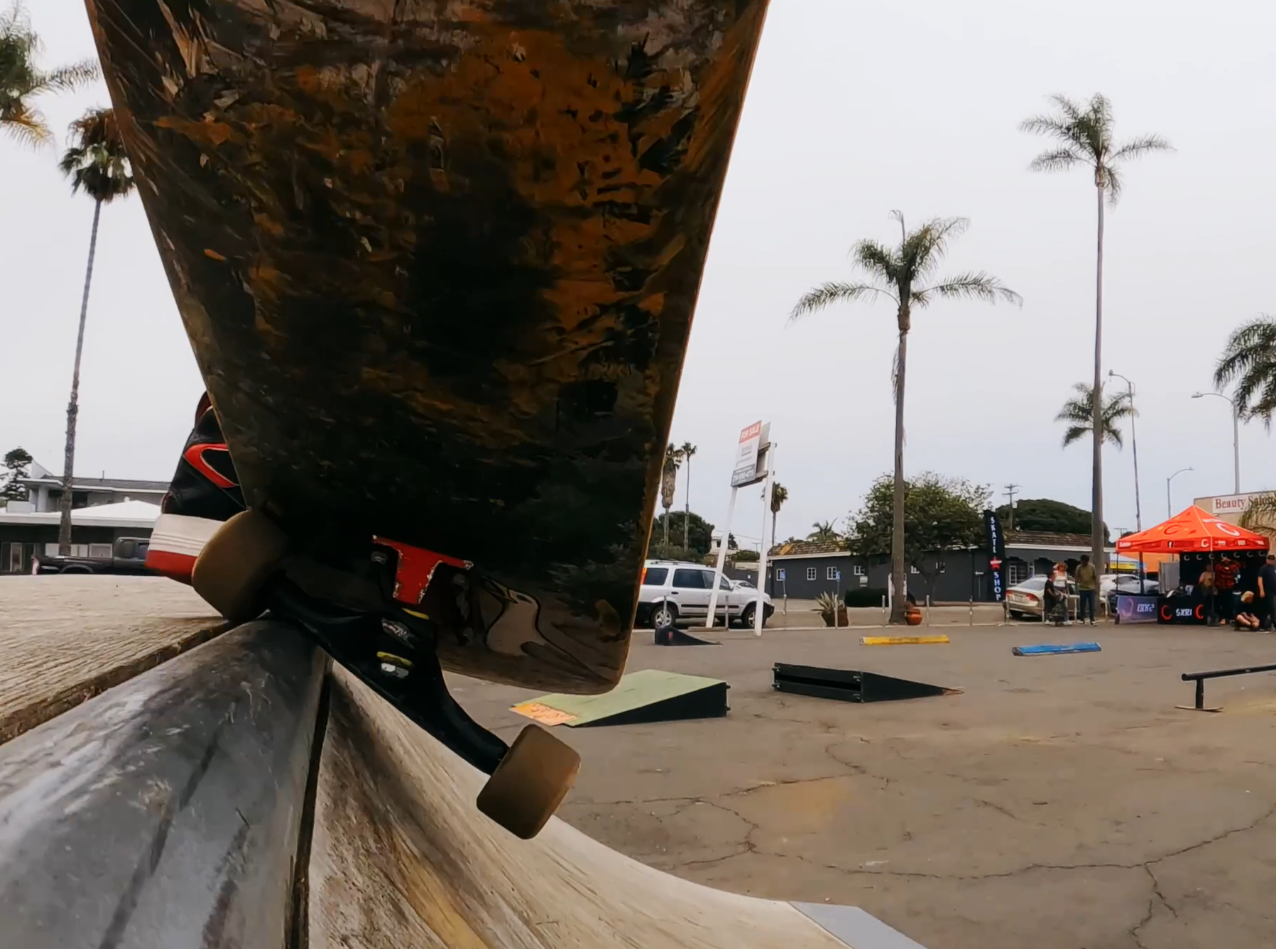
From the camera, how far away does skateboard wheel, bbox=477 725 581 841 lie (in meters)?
1.15

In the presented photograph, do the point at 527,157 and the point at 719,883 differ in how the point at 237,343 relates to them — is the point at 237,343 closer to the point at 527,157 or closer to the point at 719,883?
the point at 527,157

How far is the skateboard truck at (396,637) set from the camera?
3.82ft

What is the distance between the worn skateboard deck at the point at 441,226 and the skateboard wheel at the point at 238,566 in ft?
0.25

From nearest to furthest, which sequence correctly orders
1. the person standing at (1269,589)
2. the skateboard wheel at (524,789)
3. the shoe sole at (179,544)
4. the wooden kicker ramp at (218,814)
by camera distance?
the wooden kicker ramp at (218,814) < the skateboard wheel at (524,789) < the shoe sole at (179,544) < the person standing at (1269,589)

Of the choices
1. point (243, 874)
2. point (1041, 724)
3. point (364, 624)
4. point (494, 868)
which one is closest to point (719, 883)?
point (494, 868)

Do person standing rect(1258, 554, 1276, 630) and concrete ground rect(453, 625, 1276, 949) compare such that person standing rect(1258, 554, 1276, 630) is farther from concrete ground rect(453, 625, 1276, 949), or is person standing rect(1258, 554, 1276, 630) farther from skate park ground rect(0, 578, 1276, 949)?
skate park ground rect(0, 578, 1276, 949)

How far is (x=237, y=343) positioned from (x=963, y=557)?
149 ft

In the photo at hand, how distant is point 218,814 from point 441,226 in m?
0.53

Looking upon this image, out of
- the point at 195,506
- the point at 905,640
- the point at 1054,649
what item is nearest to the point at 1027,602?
the point at 905,640

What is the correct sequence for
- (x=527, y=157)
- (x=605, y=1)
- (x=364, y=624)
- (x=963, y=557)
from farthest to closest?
(x=963, y=557) → (x=364, y=624) → (x=527, y=157) → (x=605, y=1)

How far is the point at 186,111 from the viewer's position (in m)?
0.72

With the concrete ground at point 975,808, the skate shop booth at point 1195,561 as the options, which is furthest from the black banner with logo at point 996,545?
the concrete ground at point 975,808

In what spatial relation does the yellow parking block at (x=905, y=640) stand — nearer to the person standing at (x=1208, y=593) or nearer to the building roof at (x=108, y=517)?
the person standing at (x=1208, y=593)

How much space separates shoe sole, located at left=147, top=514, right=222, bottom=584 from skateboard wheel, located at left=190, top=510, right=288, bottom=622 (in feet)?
1.52
